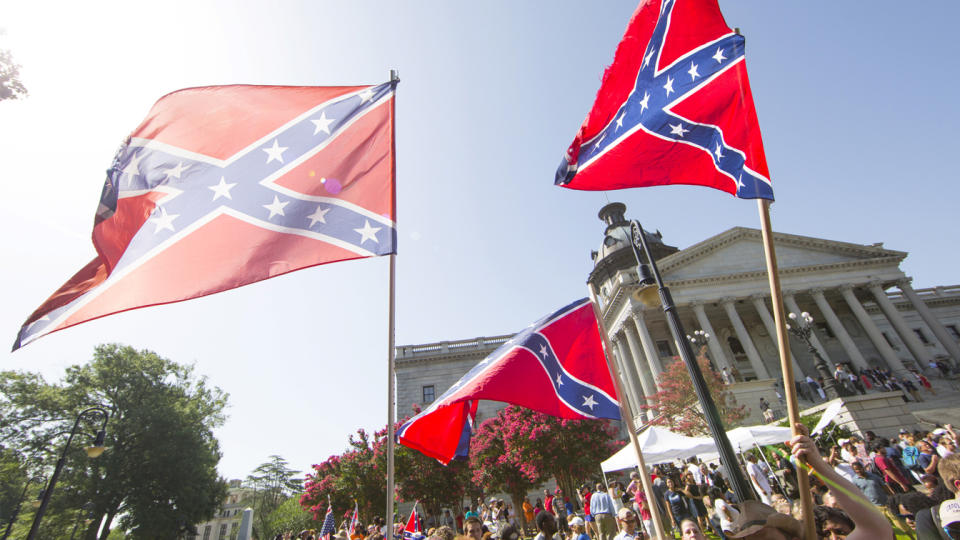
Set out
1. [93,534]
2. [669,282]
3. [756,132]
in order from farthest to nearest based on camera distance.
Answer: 1. [669,282]
2. [93,534]
3. [756,132]

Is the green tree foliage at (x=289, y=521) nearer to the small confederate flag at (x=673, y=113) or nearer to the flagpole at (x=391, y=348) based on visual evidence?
the flagpole at (x=391, y=348)

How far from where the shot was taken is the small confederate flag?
4.04m

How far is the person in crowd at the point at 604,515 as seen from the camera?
12711 mm

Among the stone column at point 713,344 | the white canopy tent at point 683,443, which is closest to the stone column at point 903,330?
the stone column at point 713,344

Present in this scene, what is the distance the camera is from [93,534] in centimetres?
2959

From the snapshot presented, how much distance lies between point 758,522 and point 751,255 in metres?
43.5

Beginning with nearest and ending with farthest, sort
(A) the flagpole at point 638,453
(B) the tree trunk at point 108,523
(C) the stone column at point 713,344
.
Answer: (A) the flagpole at point 638,453 → (B) the tree trunk at point 108,523 → (C) the stone column at point 713,344

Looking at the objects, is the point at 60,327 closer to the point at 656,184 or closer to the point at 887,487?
the point at 656,184

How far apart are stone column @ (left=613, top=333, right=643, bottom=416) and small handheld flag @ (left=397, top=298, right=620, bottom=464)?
35.0 metres

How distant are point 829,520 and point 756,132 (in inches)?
118

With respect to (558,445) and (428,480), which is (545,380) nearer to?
(558,445)

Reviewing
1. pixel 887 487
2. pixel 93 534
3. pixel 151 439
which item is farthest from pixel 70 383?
pixel 887 487

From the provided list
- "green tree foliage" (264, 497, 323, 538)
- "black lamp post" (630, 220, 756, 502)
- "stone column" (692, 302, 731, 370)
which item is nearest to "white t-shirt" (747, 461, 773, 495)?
"black lamp post" (630, 220, 756, 502)

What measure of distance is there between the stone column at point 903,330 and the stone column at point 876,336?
1193 millimetres
